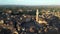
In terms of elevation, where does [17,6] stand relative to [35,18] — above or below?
above

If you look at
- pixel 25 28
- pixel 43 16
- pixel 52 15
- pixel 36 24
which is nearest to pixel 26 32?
pixel 25 28

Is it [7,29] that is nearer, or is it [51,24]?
[7,29]

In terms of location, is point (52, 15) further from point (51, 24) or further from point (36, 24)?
point (36, 24)

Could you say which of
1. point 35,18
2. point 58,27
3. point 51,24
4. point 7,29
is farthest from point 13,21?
point 58,27

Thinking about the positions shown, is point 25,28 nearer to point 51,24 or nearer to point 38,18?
point 38,18

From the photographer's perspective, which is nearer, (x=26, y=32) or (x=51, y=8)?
(x=26, y=32)

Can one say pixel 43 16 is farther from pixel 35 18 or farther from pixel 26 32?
pixel 26 32

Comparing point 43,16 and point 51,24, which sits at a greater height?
point 43,16

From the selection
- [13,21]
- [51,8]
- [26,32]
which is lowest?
[26,32]
